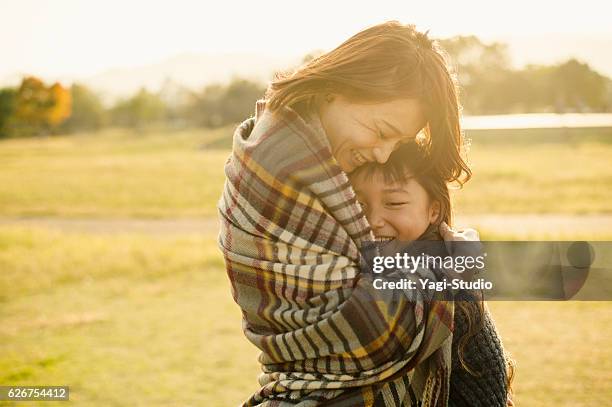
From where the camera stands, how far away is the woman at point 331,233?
6.38 feet

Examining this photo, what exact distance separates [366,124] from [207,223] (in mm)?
12930

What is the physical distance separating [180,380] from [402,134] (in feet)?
9.95

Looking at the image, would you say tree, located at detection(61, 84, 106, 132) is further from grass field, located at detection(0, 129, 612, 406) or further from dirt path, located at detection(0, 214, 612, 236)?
grass field, located at detection(0, 129, 612, 406)

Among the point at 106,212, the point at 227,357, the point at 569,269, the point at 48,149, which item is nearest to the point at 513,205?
the point at 106,212

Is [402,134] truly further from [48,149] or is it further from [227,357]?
[48,149]

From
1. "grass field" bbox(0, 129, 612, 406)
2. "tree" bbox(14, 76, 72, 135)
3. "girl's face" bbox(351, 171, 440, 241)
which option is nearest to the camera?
"girl's face" bbox(351, 171, 440, 241)

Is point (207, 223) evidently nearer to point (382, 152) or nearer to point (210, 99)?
point (382, 152)

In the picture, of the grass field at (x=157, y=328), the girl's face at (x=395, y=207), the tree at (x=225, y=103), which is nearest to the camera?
the girl's face at (x=395, y=207)

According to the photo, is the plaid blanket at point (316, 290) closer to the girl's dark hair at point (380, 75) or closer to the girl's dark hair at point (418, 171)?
the girl's dark hair at point (380, 75)

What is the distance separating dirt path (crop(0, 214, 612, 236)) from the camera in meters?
11.7

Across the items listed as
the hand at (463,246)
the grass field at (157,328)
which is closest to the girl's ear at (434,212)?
the hand at (463,246)

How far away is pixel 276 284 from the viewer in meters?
2.03

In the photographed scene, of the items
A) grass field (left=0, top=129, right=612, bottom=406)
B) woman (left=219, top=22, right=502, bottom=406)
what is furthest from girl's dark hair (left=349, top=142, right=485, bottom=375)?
grass field (left=0, top=129, right=612, bottom=406)

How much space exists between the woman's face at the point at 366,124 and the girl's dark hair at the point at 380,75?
29 mm
